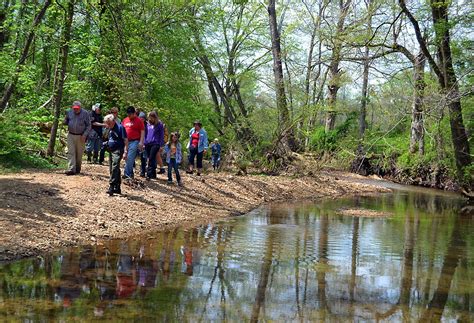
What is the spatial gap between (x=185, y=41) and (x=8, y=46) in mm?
6651

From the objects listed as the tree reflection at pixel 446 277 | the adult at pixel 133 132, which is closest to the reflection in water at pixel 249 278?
the tree reflection at pixel 446 277

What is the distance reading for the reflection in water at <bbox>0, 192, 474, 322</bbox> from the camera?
198 inches

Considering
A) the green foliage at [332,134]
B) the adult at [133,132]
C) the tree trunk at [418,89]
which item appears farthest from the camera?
the green foliage at [332,134]

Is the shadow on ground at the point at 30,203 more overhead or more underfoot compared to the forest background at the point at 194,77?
more underfoot

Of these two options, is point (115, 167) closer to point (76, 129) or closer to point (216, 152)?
point (76, 129)

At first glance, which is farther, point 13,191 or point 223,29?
point 223,29

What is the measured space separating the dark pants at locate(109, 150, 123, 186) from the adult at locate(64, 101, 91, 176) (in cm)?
129

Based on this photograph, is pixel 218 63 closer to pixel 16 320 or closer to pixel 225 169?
pixel 225 169

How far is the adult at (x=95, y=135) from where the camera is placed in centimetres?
1358

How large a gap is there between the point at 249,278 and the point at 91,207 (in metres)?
4.09

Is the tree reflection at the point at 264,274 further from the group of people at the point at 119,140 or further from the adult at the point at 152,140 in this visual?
the adult at the point at 152,140

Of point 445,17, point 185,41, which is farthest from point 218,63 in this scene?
point 445,17

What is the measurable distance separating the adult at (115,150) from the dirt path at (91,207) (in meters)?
0.26

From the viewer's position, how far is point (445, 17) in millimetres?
17125
